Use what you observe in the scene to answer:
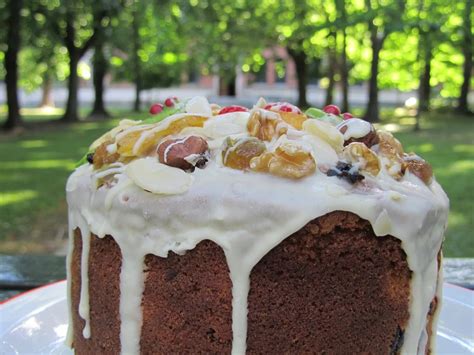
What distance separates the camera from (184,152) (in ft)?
5.04

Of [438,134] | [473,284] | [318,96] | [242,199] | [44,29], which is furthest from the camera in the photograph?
[318,96]

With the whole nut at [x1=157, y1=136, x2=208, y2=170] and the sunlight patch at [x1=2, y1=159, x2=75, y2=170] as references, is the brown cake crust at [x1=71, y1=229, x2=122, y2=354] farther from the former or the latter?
the sunlight patch at [x1=2, y1=159, x2=75, y2=170]

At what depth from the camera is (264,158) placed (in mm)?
1491

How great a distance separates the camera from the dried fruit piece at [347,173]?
4.87ft

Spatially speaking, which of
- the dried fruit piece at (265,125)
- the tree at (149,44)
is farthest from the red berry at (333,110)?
the tree at (149,44)

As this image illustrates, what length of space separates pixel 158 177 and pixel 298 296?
47cm

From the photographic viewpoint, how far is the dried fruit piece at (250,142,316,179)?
1467mm

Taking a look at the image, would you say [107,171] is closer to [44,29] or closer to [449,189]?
[449,189]

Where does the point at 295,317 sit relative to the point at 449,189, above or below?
above

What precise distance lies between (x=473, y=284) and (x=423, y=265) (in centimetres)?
106

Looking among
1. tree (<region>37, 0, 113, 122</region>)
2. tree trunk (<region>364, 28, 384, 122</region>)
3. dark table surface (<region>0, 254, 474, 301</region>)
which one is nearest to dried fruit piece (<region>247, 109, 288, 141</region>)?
dark table surface (<region>0, 254, 474, 301</region>)

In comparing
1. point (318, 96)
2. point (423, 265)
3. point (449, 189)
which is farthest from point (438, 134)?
point (318, 96)

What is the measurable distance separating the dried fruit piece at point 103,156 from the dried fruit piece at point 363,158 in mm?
637

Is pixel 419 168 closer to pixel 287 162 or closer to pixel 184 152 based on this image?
pixel 287 162
